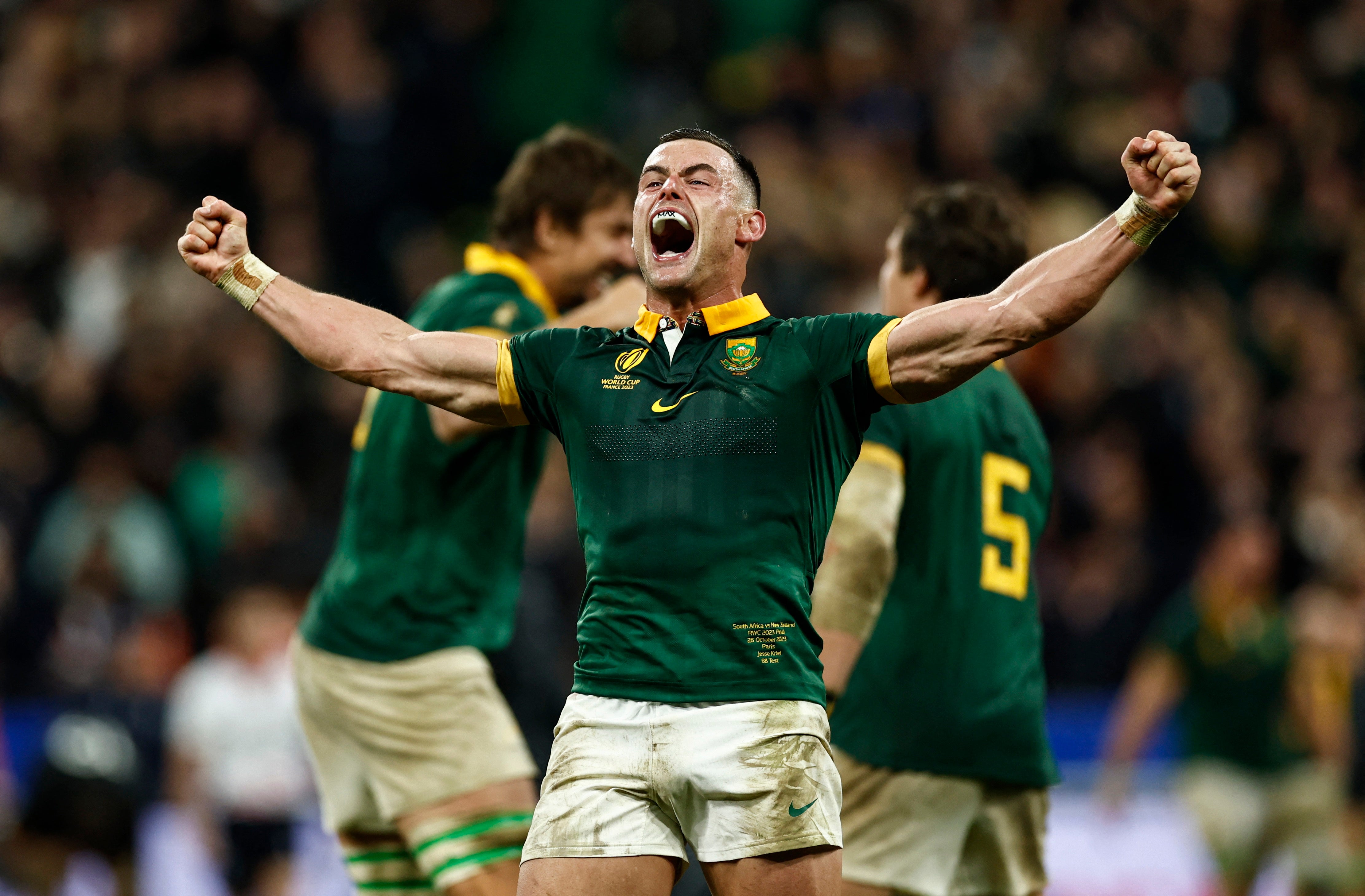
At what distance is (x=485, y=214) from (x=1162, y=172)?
1156 centimetres

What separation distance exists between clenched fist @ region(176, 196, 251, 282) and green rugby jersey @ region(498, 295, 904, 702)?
0.92 metres

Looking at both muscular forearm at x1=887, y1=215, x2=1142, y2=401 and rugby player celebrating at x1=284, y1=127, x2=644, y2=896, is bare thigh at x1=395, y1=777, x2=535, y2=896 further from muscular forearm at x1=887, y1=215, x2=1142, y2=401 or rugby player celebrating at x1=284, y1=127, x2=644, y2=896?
muscular forearm at x1=887, y1=215, x2=1142, y2=401

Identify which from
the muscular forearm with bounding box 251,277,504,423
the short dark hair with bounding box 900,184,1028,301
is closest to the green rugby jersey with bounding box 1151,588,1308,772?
the short dark hair with bounding box 900,184,1028,301

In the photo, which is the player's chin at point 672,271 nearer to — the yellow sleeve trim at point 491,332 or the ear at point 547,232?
the yellow sleeve trim at point 491,332

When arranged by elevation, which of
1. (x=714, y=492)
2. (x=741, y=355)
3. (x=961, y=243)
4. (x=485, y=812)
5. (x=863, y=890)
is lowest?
(x=863, y=890)

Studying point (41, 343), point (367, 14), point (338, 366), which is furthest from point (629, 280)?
point (367, 14)

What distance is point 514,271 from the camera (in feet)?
19.1

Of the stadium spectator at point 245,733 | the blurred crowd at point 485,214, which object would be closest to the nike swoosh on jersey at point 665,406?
the blurred crowd at point 485,214

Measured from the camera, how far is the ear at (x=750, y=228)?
14.2 ft

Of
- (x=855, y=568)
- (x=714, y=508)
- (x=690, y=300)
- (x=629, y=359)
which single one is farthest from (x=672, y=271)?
(x=855, y=568)

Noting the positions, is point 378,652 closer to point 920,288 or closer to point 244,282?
point 244,282

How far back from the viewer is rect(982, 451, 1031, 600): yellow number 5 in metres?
5.32

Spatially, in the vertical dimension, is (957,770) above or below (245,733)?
above

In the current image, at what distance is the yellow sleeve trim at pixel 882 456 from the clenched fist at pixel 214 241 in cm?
197
